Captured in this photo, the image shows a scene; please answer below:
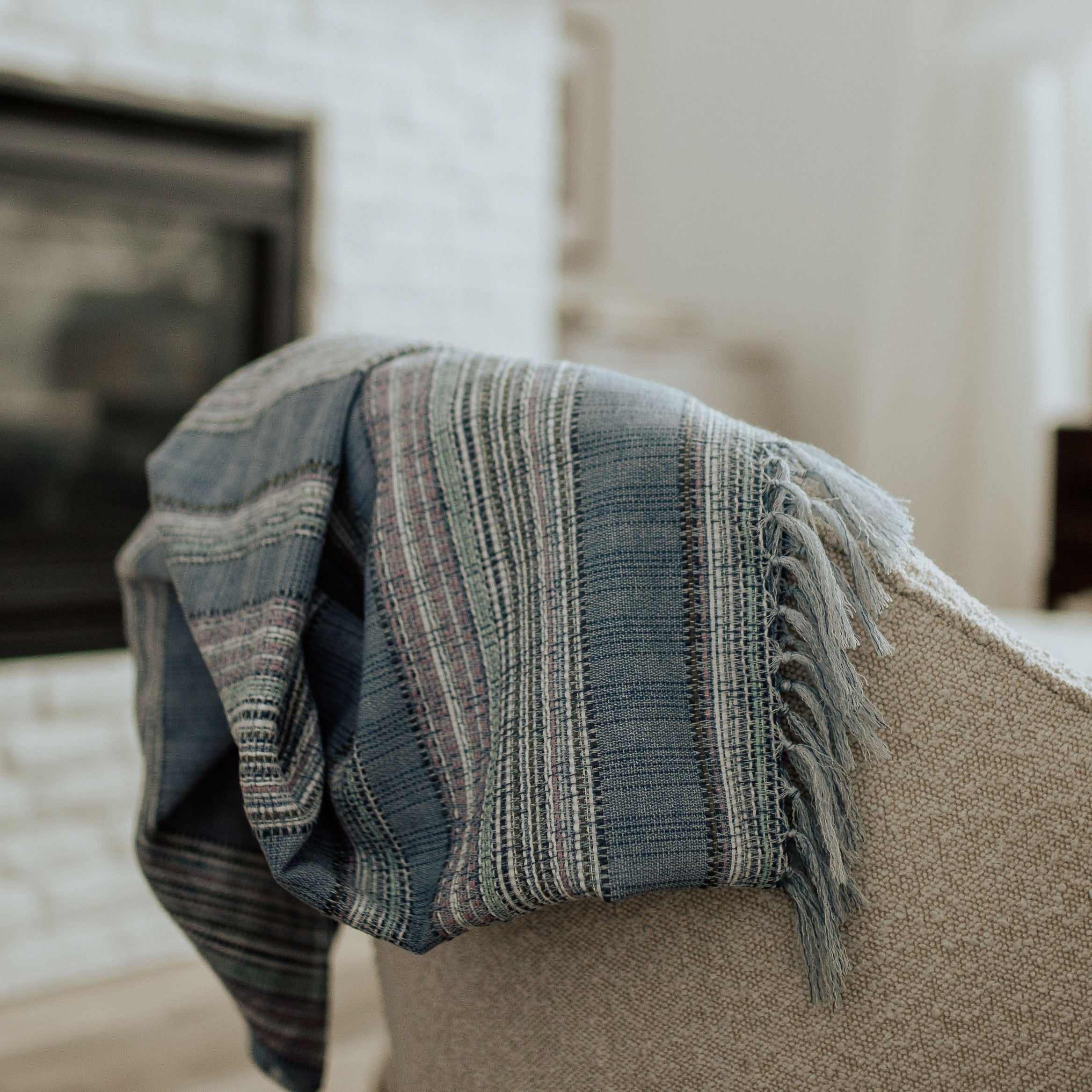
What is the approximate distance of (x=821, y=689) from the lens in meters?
0.44

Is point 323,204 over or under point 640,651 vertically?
over

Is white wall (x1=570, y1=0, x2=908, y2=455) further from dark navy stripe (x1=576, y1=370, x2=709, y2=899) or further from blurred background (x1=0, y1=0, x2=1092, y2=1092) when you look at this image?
dark navy stripe (x1=576, y1=370, x2=709, y2=899)

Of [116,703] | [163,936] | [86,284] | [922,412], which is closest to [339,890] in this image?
[116,703]

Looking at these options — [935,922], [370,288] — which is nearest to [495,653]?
[935,922]

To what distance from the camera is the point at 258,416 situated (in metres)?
0.63

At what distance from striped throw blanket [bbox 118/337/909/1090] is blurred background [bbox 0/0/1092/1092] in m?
0.39

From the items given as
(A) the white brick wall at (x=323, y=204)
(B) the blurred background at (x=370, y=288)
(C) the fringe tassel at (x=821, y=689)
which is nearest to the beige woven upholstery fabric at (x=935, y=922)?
(C) the fringe tassel at (x=821, y=689)

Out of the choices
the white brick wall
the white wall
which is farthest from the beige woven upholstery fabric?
the white wall

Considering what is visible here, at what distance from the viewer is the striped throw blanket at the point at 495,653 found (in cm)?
44

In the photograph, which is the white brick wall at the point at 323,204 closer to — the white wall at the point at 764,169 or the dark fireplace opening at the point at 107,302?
the dark fireplace opening at the point at 107,302

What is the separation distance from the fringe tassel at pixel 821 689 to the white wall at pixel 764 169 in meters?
2.17

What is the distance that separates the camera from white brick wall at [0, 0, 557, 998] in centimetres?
145

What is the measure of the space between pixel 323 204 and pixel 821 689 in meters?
1.44

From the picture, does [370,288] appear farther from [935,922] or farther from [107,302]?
[935,922]
